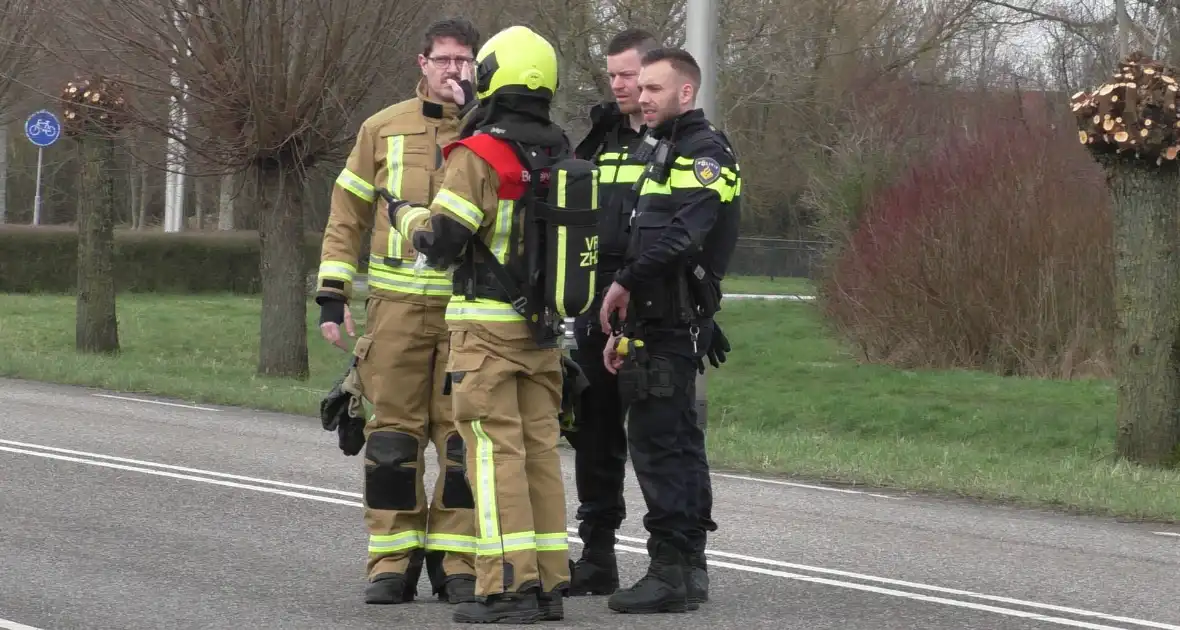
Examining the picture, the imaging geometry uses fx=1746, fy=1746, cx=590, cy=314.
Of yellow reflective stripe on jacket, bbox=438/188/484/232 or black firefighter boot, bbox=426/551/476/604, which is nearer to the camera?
yellow reflective stripe on jacket, bbox=438/188/484/232

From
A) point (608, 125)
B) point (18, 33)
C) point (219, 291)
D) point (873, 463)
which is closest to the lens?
point (608, 125)

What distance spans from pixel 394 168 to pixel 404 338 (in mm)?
618

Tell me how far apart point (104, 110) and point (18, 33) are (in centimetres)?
600

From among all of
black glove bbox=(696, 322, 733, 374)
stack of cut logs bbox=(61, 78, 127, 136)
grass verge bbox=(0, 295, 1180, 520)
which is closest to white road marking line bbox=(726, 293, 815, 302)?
grass verge bbox=(0, 295, 1180, 520)

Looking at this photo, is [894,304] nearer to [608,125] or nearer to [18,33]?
[18,33]

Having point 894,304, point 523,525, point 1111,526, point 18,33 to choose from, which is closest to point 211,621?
point 523,525

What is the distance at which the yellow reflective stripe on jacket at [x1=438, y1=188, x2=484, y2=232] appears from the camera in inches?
226

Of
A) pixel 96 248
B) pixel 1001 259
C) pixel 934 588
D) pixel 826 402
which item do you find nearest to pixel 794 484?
pixel 934 588

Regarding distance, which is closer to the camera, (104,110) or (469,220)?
(469,220)

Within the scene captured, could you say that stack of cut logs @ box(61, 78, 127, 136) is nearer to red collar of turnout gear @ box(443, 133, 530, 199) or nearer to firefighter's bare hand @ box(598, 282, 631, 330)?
firefighter's bare hand @ box(598, 282, 631, 330)

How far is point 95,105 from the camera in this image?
1911 centimetres

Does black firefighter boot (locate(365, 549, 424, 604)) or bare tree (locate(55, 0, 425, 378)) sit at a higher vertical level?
bare tree (locate(55, 0, 425, 378))

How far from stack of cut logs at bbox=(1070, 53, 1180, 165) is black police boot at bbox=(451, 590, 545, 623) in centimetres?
→ 773

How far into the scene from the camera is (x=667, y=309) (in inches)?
249
